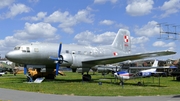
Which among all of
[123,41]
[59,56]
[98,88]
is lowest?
[98,88]

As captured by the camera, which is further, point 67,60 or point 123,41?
point 123,41

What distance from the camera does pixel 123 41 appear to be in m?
35.1

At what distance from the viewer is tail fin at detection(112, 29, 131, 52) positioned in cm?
3459

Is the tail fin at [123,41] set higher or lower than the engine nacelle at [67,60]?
higher

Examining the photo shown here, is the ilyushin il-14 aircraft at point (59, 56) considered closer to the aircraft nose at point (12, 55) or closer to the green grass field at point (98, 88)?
the aircraft nose at point (12, 55)

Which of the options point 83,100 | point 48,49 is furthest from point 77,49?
point 83,100

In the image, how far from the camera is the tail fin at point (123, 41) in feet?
113

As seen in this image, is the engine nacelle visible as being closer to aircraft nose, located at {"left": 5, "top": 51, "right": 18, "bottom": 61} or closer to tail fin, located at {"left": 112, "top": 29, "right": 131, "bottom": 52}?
aircraft nose, located at {"left": 5, "top": 51, "right": 18, "bottom": 61}

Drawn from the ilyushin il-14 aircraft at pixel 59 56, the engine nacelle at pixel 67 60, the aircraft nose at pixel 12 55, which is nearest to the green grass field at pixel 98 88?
the aircraft nose at pixel 12 55

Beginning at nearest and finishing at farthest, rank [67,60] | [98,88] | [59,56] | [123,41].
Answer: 1. [98,88]
2. [67,60]
3. [59,56]
4. [123,41]

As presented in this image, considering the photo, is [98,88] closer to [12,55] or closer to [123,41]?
[12,55]

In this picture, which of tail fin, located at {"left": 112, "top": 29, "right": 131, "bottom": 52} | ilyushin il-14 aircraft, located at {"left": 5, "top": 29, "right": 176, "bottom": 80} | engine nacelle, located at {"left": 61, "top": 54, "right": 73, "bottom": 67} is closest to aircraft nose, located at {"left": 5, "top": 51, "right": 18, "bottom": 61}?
ilyushin il-14 aircraft, located at {"left": 5, "top": 29, "right": 176, "bottom": 80}

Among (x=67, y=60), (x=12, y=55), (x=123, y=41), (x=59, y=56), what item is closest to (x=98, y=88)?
(x=67, y=60)

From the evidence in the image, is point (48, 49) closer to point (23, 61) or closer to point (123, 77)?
point (23, 61)
